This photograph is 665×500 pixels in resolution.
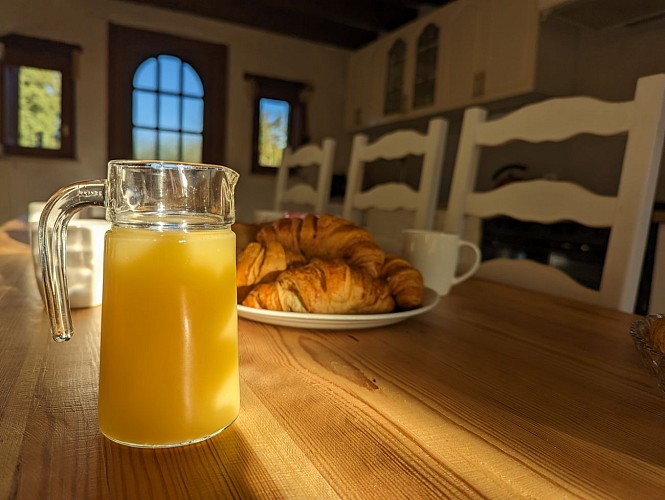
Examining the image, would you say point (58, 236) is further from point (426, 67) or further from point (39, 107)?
point (39, 107)

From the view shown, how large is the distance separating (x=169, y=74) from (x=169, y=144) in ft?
1.54

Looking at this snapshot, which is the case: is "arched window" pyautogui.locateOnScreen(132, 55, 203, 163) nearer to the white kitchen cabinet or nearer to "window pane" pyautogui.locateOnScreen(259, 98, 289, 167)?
"window pane" pyautogui.locateOnScreen(259, 98, 289, 167)

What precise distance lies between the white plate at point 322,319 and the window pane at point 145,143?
3.00 m

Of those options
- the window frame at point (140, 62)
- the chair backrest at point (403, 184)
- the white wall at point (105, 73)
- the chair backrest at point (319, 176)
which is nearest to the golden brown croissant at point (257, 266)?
the chair backrest at point (403, 184)

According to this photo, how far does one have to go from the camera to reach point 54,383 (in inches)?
14.3

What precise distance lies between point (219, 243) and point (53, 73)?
3.28 metres

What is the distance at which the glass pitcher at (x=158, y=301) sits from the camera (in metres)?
0.28

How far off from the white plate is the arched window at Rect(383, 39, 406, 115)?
292 centimetres

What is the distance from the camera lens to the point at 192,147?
341 cm

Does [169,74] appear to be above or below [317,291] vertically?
above

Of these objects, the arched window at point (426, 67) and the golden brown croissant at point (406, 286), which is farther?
the arched window at point (426, 67)

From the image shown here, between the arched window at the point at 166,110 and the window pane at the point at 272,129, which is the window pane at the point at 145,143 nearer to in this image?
the arched window at the point at 166,110

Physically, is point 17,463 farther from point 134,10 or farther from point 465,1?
point 134,10

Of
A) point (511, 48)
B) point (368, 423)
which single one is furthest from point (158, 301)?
point (511, 48)
